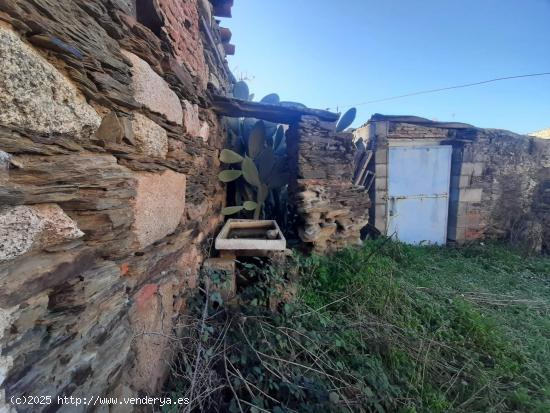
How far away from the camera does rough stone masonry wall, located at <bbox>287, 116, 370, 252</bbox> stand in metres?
2.62

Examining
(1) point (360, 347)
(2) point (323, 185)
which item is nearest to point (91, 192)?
(1) point (360, 347)

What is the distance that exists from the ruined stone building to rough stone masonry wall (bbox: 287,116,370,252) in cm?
138

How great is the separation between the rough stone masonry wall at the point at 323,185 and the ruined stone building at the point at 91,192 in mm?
1384

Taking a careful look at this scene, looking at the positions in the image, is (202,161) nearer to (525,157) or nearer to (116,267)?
(116,267)

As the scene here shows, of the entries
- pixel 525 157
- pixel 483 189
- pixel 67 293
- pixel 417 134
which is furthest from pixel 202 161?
pixel 525 157

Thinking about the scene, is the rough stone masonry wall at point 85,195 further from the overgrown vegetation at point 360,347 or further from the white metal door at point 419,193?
the white metal door at point 419,193

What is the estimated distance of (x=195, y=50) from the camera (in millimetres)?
1702

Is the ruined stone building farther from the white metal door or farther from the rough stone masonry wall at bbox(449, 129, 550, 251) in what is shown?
the rough stone masonry wall at bbox(449, 129, 550, 251)

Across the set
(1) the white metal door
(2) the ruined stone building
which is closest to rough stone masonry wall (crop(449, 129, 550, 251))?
(1) the white metal door

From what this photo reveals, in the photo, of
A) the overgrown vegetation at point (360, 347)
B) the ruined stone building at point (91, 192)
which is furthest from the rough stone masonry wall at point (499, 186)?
the ruined stone building at point (91, 192)

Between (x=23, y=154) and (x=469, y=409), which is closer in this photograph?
(x=23, y=154)

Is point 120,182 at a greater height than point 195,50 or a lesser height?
lesser

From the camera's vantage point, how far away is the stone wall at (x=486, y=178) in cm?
471

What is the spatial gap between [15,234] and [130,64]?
689 mm
